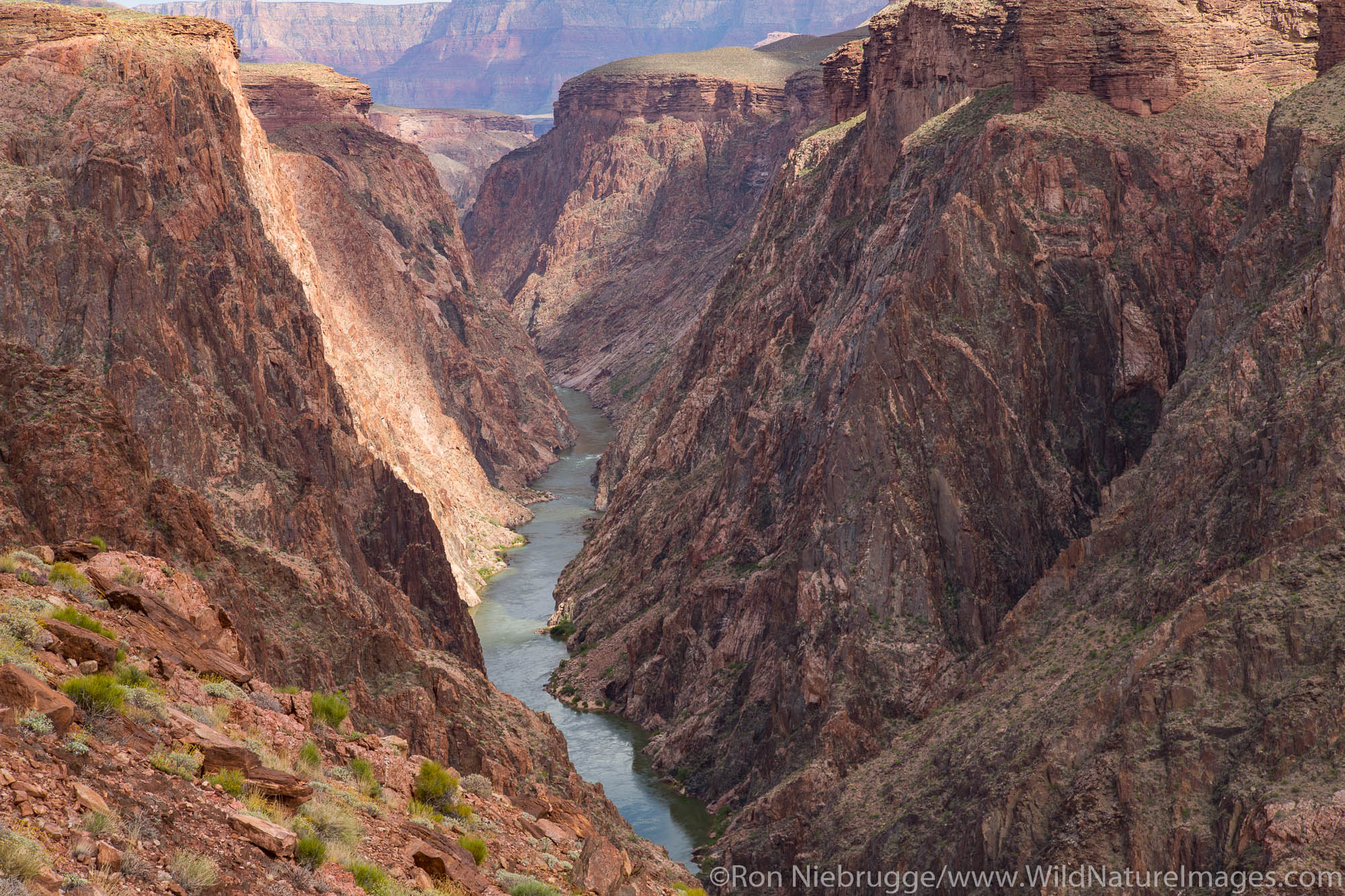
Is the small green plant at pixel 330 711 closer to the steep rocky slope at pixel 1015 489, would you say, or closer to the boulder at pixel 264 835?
the boulder at pixel 264 835

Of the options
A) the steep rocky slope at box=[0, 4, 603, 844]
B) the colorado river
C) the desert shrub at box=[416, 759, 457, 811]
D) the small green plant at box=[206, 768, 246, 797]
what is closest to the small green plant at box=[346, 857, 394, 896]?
the small green plant at box=[206, 768, 246, 797]

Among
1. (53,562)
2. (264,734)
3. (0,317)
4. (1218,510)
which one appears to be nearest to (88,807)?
(264,734)

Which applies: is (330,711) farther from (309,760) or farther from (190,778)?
(190,778)

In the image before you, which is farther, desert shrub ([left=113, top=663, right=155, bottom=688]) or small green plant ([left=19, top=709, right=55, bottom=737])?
desert shrub ([left=113, top=663, right=155, bottom=688])

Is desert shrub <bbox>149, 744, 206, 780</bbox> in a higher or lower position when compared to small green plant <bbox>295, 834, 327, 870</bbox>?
higher

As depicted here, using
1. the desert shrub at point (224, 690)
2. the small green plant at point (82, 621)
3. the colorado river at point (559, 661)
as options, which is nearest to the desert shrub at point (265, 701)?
the desert shrub at point (224, 690)

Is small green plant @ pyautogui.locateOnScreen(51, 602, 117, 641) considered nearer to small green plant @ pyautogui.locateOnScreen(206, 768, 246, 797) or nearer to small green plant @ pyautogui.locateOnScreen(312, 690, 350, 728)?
small green plant @ pyautogui.locateOnScreen(206, 768, 246, 797)
